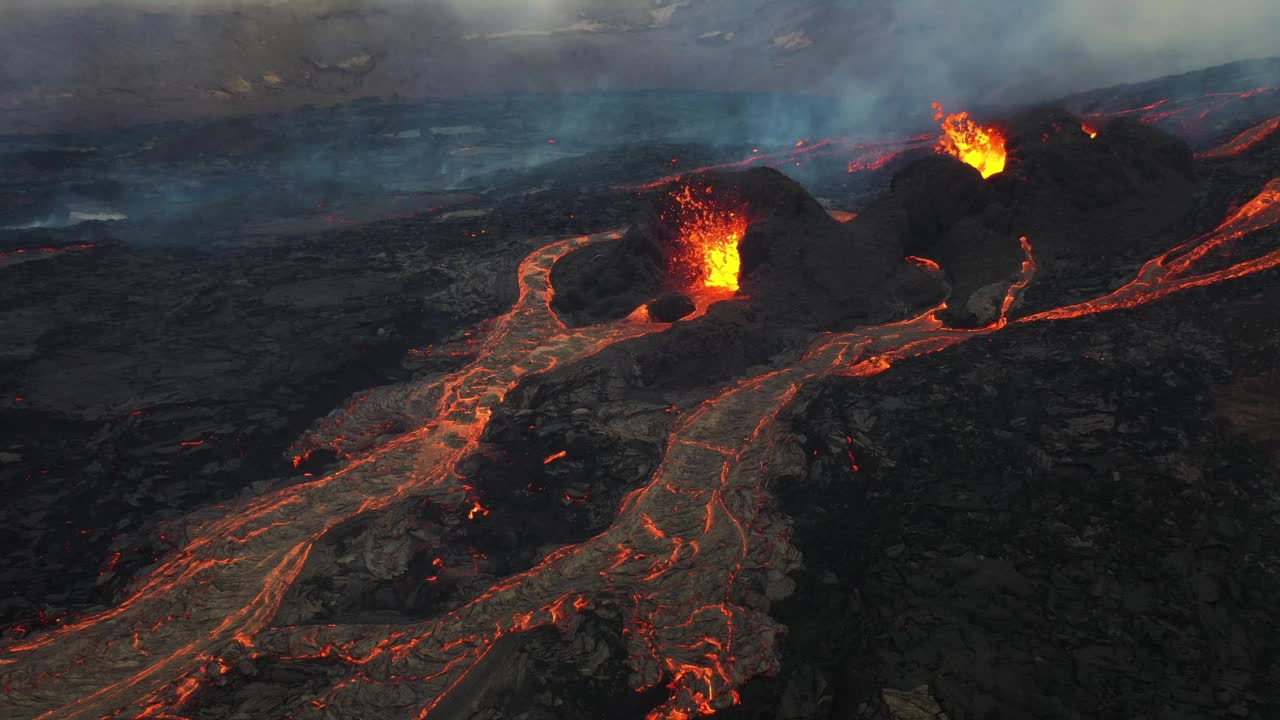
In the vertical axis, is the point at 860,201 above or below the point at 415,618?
above

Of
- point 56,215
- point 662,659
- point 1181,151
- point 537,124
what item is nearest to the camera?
point 662,659

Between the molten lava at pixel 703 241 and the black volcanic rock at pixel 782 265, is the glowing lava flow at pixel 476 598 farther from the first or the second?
the molten lava at pixel 703 241

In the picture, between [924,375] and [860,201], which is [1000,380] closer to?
[924,375]

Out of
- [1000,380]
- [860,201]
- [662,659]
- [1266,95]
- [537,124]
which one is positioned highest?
[537,124]

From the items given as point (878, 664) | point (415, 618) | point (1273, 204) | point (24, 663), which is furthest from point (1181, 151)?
point (24, 663)

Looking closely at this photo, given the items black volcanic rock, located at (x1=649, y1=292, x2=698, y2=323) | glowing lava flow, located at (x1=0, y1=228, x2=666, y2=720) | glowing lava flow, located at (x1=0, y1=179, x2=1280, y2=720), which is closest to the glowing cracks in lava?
glowing lava flow, located at (x1=0, y1=179, x2=1280, y2=720)

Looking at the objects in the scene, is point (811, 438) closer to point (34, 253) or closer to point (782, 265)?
point (782, 265)
